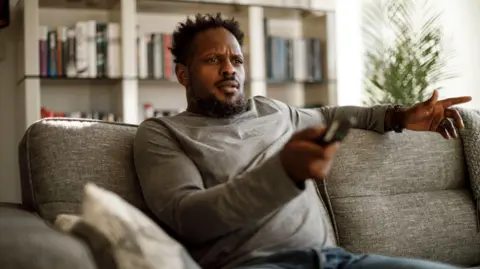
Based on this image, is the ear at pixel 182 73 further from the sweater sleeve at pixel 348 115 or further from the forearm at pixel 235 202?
the forearm at pixel 235 202

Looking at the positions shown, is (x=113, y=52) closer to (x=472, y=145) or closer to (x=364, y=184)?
(x=364, y=184)

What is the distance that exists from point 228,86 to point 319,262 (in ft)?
1.86

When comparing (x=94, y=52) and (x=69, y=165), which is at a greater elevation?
(x=94, y=52)

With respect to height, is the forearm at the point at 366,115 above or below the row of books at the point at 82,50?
below

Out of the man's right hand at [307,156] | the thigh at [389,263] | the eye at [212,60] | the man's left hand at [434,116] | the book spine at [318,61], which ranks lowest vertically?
the thigh at [389,263]

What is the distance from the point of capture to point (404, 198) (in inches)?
69.8

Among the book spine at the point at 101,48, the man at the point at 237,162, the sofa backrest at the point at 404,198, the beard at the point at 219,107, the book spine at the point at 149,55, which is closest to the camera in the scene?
the man at the point at 237,162

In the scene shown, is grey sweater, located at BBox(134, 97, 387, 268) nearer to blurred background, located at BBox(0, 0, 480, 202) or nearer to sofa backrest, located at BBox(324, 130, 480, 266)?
sofa backrest, located at BBox(324, 130, 480, 266)

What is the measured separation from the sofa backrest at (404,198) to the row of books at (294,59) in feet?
5.44

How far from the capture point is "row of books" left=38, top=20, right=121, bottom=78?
3000 millimetres

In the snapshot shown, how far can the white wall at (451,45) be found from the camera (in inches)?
147

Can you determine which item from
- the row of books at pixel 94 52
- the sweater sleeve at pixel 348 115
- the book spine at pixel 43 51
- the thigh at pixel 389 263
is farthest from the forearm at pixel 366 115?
the book spine at pixel 43 51

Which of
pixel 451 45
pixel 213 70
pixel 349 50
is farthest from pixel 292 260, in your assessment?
pixel 451 45

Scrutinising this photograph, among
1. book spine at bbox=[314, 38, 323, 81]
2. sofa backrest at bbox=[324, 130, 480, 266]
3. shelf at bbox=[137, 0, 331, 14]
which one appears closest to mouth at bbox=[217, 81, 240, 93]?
sofa backrest at bbox=[324, 130, 480, 266]
